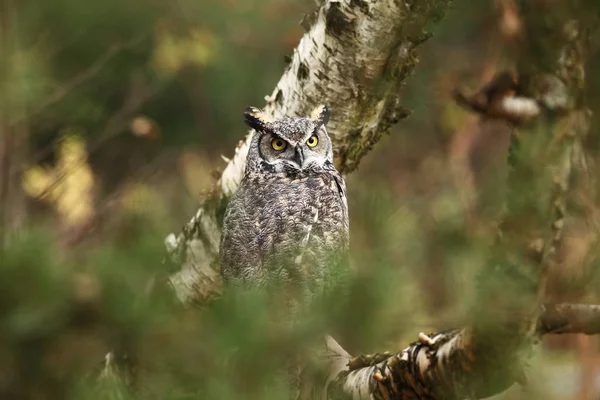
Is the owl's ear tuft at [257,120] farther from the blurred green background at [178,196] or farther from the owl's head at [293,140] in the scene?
the blurred green background at [178,196]

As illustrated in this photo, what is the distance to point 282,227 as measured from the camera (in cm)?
228

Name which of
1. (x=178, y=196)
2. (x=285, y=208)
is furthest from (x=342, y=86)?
(x=178, y=196)

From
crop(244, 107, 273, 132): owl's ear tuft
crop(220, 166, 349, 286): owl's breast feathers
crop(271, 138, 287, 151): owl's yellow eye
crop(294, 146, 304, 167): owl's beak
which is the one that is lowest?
crop(220, 166, 349, 286): owl's breast feathers

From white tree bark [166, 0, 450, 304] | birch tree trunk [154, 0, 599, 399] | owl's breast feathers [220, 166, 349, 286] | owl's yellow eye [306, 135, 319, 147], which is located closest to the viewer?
birch tree trunk [154, 0, 599, 399]

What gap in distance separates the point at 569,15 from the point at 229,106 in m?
5.22

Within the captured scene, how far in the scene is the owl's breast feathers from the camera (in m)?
2.20

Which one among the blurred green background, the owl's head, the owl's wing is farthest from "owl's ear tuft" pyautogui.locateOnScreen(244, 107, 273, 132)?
the blurred green background

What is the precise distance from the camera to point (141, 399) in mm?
1118

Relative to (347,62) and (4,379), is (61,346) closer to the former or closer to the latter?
(4,379)

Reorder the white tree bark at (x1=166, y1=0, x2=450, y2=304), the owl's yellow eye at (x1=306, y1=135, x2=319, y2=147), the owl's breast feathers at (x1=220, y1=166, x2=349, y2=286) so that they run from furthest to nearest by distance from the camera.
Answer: the owl's yellow eye at (x1=306, y1=135, x2=319, y2=147) < the white tree bark at (x1=166, y1=0, x2=450, y2=304) < the owl's breast feathers at (x1=220, y1=166, x2=349, y2=286)

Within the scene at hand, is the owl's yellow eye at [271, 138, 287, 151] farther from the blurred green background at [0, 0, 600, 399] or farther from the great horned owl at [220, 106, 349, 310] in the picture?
the blurred green background at [0, 0, 600, 399]

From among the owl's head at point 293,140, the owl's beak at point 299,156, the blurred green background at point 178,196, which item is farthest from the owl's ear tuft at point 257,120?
the blurred green background at point 178,196

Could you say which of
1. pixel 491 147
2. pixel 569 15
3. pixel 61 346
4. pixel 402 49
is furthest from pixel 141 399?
pixel 491 147

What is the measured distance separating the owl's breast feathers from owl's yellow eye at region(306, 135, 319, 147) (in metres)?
0.09
